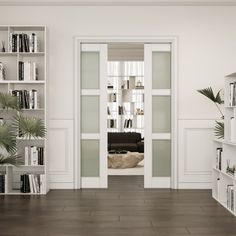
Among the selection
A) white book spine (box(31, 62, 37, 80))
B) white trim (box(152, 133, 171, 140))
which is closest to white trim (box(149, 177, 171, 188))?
white trim (box(152, 133, 171, 140))

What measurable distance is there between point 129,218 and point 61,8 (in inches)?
155

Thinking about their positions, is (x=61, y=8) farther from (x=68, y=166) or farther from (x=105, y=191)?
(x=105, y=191)

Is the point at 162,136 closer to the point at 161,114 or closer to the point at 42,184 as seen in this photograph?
the point at 161,114

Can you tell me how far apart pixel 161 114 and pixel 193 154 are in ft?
2.86

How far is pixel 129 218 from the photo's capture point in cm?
508

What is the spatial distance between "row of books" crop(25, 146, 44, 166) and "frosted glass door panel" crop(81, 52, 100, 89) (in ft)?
4.52

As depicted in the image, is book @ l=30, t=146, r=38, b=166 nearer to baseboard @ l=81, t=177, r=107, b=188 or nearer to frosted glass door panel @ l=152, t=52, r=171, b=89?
baseboard @ l=81, t=177, r=107, b=188

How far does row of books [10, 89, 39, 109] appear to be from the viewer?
6.81 metres

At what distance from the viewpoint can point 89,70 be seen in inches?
293

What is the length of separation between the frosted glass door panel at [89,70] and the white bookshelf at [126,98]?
4.99 meters

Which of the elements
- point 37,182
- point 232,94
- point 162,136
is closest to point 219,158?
point 232,94

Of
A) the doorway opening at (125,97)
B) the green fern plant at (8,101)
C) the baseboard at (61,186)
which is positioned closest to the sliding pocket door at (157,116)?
the baseboard at (61,186)

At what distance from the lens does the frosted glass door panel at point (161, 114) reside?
744 centimetres

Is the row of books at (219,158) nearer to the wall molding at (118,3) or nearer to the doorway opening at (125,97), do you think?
the wall molding at (118,3)
